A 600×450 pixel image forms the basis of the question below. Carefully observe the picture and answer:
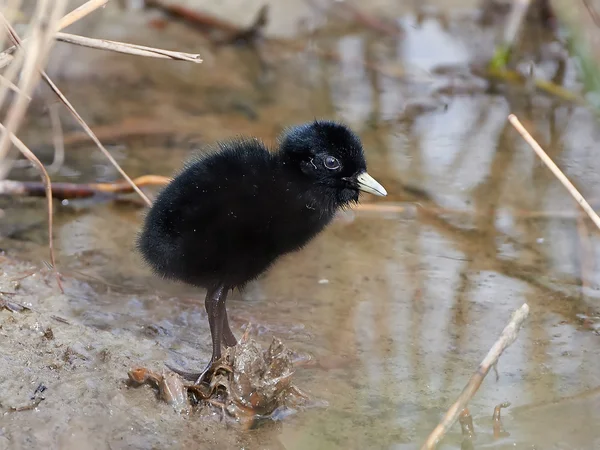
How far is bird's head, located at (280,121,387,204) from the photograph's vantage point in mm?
3863

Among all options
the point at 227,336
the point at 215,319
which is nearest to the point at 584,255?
the point at 227,336

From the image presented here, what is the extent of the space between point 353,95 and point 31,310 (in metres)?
4.48

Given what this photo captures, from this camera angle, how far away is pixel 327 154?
12.7ft

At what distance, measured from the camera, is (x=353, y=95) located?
7.78 metres

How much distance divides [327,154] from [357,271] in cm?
120

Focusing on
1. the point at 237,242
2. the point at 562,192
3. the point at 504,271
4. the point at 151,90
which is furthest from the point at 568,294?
the point at 151,90

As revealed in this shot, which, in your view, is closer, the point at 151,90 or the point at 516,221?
the point at 516,221

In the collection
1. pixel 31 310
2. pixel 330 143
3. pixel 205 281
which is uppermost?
pixel 330 143

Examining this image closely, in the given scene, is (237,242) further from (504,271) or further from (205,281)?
(504,271)

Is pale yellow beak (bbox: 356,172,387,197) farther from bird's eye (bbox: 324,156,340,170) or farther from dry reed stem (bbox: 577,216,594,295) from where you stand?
dry reed stem (bbox: 577,216,594,295)

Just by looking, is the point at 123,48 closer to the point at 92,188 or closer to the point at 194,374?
the point at 194,374

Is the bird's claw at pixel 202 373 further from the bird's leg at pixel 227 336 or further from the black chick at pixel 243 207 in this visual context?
the bird's leg at pixel 227 336

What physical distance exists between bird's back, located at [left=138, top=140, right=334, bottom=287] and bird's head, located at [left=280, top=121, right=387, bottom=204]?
100 mm

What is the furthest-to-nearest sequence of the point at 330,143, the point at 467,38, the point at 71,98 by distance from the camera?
the point at 467,38 < the point at 71,98 < the point at 330,143
